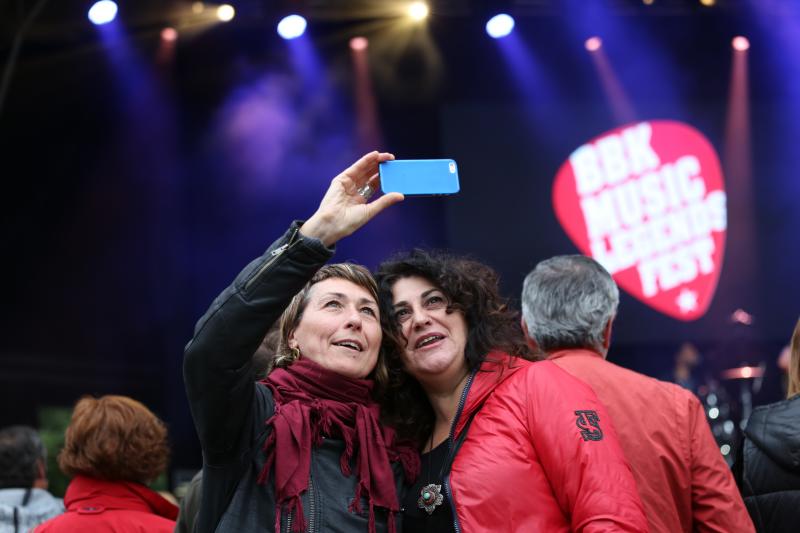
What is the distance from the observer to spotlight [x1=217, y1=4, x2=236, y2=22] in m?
7.21

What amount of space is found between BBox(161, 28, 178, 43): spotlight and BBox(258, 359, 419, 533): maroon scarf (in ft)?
19.2

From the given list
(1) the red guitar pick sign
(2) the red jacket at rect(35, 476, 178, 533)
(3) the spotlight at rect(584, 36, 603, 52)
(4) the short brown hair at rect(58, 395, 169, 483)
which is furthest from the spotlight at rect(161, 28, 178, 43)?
(2) the red jacket at rect(35, 476, 178, 533)

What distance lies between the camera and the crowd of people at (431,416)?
Result: 1.96 metres

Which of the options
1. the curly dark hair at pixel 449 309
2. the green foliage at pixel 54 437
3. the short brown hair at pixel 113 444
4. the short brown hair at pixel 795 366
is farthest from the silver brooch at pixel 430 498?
the green foliage at pixel 54 437

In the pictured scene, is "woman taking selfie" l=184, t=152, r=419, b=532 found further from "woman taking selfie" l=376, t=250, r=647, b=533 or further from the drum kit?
the drum kit

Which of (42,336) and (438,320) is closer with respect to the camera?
(438,320)

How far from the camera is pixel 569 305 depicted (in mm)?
2592

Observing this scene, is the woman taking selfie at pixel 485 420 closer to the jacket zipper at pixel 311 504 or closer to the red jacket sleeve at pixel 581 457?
the red jacket sleeve at pixel 581 457

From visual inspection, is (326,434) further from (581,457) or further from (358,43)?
(358,43)

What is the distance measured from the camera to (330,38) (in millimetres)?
7879

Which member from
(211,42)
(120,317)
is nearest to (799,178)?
(211,42)

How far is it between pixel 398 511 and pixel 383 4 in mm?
5871

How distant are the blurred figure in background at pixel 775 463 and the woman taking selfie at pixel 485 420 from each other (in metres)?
0.59

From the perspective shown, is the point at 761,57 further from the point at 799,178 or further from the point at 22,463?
the point at 22,463
